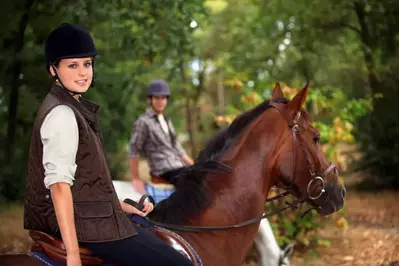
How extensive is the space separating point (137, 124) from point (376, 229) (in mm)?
6131

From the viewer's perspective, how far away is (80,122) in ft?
8.57

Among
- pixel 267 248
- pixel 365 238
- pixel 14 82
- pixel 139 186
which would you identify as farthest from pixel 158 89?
pixel 14 82

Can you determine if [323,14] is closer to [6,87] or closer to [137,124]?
[6,87]

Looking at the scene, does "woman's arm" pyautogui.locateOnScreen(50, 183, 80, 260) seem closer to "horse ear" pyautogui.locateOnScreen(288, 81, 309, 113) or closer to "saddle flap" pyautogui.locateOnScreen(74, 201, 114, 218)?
"saddle flap" pyautogui.locateOnScreen(74, 201, 114, 218)

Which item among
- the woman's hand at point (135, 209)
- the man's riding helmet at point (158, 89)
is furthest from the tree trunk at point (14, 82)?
the woman's hand at point (135, 209)

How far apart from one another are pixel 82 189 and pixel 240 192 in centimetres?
128

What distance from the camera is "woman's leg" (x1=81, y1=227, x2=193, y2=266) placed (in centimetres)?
272

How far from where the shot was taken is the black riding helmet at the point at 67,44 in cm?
266

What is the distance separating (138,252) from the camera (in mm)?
2787

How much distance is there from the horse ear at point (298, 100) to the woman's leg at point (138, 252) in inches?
51.6

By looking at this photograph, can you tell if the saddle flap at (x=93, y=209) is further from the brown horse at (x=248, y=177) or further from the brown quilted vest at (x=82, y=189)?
the brown horse at (x=248, y=177)

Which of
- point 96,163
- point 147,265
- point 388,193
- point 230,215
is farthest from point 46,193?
point 388,193

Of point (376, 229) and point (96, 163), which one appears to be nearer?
point (96, 163)

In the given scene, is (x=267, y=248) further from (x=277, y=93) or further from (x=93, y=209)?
(x=93, y=209)
